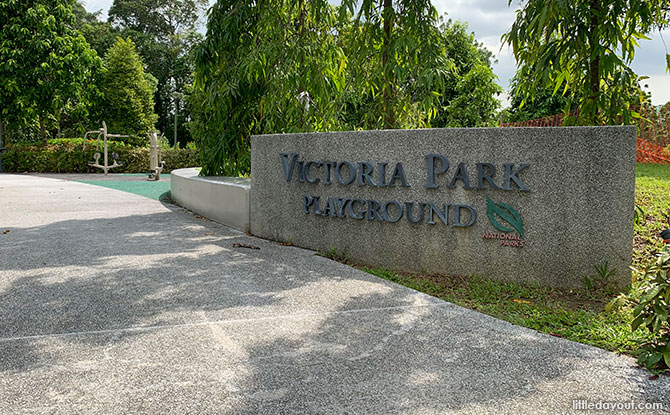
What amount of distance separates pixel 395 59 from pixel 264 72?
2.15 meters

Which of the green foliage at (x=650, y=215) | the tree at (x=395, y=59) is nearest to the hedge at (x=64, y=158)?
the tree at (x=395, y=59)

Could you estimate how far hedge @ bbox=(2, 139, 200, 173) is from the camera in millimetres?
25094

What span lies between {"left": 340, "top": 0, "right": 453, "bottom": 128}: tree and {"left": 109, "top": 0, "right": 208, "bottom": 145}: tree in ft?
145

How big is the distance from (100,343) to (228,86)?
251 inches

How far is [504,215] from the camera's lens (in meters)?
5.42

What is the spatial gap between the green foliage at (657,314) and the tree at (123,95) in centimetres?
3364

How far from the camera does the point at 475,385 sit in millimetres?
3203

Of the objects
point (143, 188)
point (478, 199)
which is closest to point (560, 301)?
point (478, 199)

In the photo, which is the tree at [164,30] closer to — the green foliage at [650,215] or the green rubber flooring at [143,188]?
the green rubber flooring at [143,188]

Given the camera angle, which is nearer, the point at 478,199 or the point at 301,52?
the point at 478,199

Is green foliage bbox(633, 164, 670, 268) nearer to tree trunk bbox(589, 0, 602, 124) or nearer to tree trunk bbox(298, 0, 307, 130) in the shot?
tree trunk bbox(589, 0, 602, 124)

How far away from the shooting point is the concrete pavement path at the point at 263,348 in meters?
3.03

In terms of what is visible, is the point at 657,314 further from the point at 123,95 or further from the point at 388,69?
the point at 123,95

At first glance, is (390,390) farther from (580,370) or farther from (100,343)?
(100,343)
